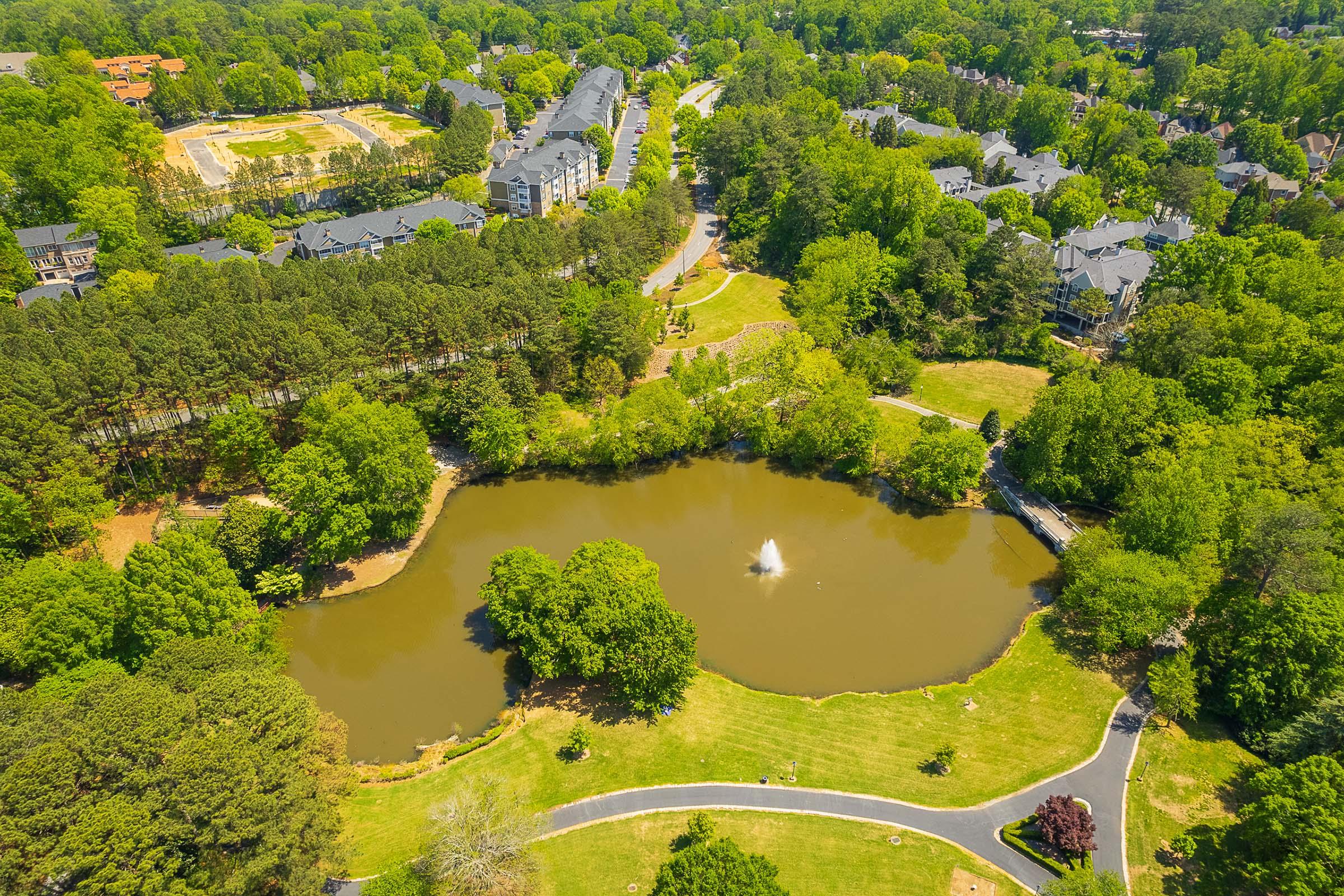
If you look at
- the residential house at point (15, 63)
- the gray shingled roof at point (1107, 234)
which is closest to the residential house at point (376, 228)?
the gray shingled roof at point (1107, 234)

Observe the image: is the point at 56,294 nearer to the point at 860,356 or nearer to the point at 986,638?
the point at 860,356

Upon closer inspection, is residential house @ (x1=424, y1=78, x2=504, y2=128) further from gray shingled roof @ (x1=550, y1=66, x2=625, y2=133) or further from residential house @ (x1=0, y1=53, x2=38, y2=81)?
residential house @ (x1=0, y1=53, x2=38, y2=81)

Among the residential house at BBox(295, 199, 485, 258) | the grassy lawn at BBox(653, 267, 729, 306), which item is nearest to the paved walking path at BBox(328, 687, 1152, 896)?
the grassy lawn at BBox(653, 267, 729, 306)

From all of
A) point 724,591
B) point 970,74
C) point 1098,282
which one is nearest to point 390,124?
point 970,74

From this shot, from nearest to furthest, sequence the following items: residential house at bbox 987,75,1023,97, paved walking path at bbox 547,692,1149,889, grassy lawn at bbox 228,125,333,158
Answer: paved walking path at bbox 547,692,1149,889, grassy lawn at bbox 228,125,333,158, residential house at bbox 987,75,1023,97

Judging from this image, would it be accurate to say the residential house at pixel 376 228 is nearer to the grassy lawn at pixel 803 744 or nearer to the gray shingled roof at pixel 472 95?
the gray shingled roof at pixel 472 95
